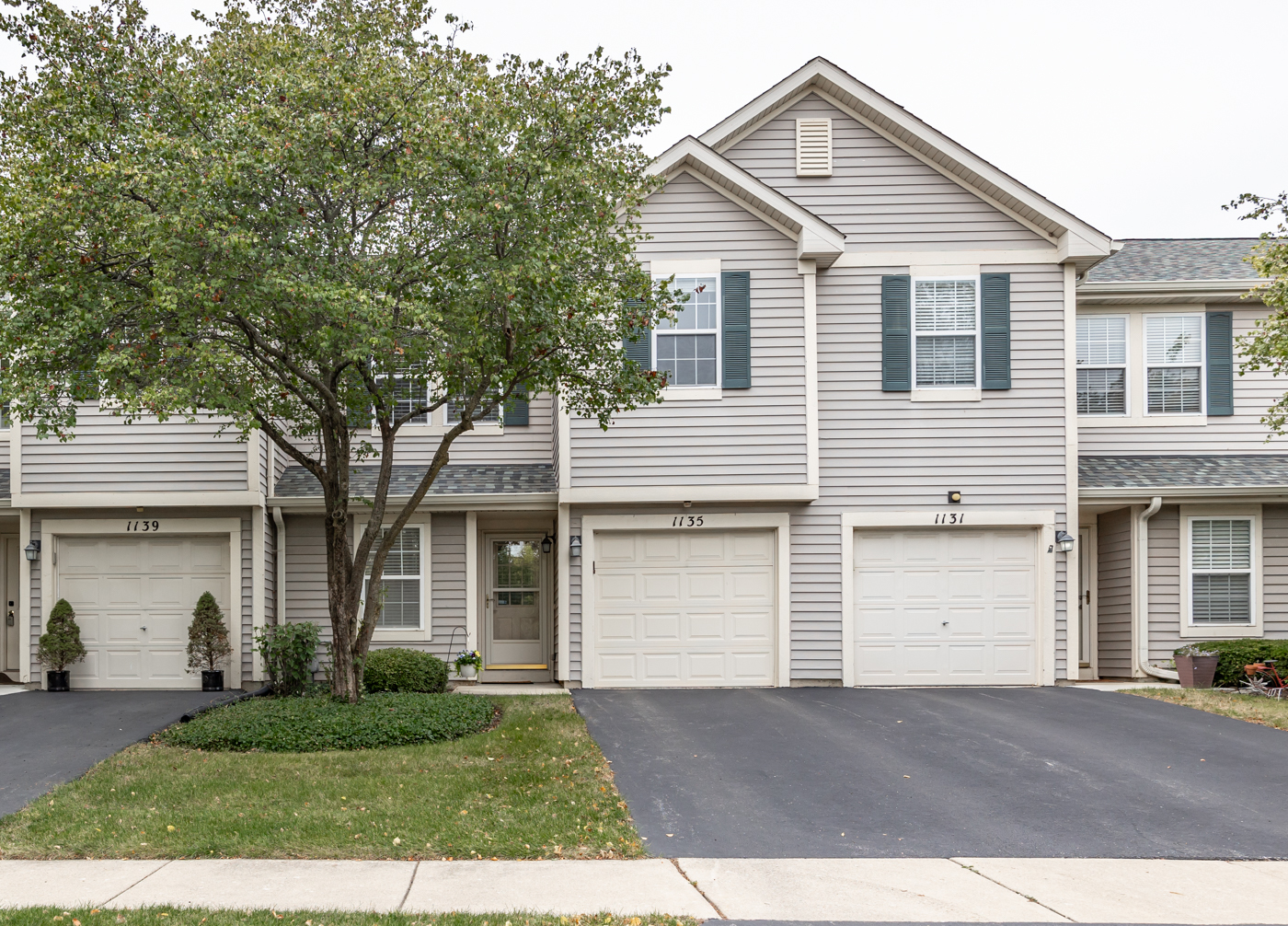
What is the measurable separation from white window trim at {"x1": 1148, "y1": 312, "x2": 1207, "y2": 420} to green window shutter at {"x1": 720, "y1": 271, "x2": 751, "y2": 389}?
5.87 m

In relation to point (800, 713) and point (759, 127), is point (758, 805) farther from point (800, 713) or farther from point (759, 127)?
point (759, 127)

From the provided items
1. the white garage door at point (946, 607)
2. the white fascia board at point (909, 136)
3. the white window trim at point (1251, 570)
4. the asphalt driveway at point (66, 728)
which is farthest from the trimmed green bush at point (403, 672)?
the white window trim at point (1251, 570)

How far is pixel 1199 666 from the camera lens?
42.4 ft

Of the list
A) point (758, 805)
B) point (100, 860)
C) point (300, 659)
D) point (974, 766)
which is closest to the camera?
point (100, 860)

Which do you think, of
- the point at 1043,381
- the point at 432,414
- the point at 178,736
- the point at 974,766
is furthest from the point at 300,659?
the point at 1043,381

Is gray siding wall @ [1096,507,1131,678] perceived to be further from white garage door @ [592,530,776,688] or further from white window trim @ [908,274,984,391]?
white garage door @ [592,530,776,688]

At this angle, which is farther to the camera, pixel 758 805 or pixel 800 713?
pixel 800 713

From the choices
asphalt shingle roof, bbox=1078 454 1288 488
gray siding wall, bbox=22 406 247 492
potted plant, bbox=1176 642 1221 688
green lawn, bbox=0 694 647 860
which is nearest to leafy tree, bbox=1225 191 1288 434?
asphalt shingle roof, bbox=1078 454 1288 488

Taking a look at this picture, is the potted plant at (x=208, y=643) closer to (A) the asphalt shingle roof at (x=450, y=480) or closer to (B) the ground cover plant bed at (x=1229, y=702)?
(A) the asphalt shingle roof at (x=450, y=480)

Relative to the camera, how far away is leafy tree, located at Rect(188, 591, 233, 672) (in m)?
12.8

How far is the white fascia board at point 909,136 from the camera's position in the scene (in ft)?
43.2

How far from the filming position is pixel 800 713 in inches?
435

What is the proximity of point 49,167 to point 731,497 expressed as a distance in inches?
315

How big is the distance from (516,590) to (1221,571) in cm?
973
